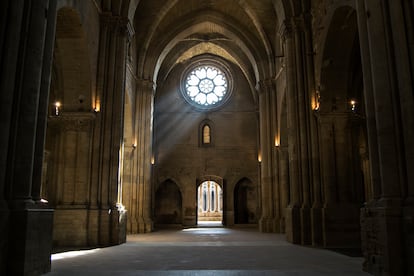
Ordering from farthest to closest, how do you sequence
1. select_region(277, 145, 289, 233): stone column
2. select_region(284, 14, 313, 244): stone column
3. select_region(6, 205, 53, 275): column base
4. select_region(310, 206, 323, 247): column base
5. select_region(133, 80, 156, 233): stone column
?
select_region(133, 80, 156, 233): stone column → select_region(277, 145, 289, 233): stone column → select_region(284, 14, 313, 244): stone column → select_region(310, 206, 323, 247): column base → select_region(6, 205, 53, 275): column base

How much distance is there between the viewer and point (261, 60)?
78.1 ft

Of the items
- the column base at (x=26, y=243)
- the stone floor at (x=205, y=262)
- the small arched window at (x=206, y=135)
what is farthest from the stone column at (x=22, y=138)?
the small arched window at (x=206, y=135)

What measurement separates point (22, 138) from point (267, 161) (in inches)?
661

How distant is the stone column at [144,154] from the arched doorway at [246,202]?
30.8 feet

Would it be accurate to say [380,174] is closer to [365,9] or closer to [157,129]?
[365,9]

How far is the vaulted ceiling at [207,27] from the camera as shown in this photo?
21625 mm

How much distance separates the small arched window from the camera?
3023 centimetres

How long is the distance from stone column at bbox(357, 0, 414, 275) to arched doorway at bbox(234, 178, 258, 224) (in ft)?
72.1

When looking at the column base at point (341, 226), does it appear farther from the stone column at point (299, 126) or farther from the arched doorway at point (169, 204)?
the arched doorway at point (169, 204)

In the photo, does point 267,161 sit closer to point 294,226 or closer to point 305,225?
point 294,226

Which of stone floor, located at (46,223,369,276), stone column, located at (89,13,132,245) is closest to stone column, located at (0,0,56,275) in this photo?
stone floor, located at (46,223,369,276)

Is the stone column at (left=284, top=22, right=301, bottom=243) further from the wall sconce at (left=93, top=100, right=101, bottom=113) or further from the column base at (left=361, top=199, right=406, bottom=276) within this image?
the wall sconce at (left=93, top=100, right=101, bottom=113)

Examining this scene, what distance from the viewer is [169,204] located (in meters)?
30.6

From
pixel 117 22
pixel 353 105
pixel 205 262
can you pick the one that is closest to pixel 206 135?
pixel 117 22
